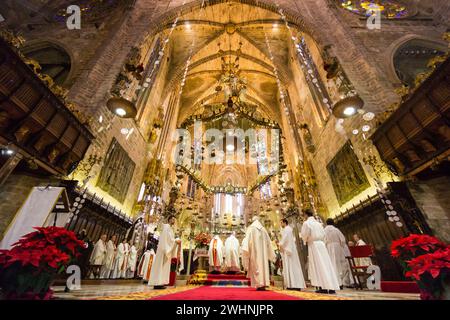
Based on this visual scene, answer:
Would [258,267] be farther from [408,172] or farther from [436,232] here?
[408,172]

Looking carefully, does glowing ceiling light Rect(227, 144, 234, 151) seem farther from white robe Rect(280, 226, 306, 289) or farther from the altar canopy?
the altar canopy

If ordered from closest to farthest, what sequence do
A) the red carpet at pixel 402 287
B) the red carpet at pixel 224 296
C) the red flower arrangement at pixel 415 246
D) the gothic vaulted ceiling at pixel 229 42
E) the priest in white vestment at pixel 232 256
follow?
the red flower arrangement at pixel 415 246 → the red carpet at pixel 224 296 → the red carpet at pixel 402 287 → the priest in white vestment at pixel 232 256 → the gothic vaulted ceiling at pixel 229 42

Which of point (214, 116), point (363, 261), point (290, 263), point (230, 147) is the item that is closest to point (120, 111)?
point (214, 116)

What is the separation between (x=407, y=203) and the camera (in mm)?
5902

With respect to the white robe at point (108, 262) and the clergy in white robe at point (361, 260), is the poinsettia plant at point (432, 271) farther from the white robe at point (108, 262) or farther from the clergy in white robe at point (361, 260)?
the white robe at point (108, 262)

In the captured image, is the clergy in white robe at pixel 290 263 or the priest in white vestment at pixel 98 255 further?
the priest in white vestment at pixel 98 255

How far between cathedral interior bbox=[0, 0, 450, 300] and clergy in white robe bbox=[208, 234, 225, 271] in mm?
849

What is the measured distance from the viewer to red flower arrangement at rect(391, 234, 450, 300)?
2328mm

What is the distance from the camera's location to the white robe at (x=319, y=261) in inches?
182

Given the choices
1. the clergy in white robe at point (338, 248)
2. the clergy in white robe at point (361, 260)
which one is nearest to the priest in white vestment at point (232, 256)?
the clergy in white robe at point (338, 248)

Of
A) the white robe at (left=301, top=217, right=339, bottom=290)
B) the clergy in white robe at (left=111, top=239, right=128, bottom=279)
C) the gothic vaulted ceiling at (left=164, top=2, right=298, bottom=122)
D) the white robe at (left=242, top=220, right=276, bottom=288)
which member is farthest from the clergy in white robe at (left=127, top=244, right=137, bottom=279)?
the gothic vaulted ceiling at (left=164, top=2, right=298, bottom=122)

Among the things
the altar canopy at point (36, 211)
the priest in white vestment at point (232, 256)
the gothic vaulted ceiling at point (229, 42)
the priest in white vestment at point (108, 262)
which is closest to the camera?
the altar canopy at point (36, 211)

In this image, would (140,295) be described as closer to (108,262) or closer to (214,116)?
(108,262)

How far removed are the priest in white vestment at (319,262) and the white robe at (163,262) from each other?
362cm
